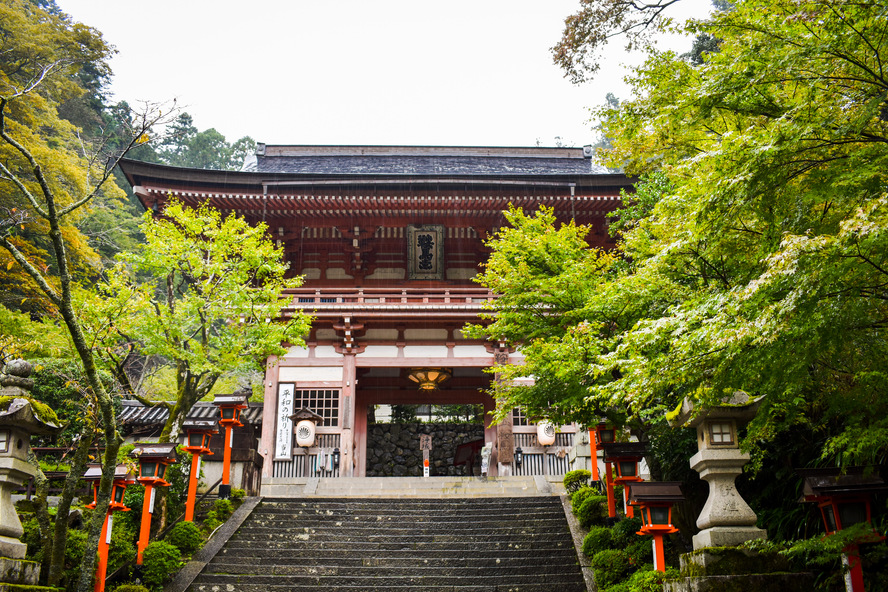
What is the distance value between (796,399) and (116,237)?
27.9 metres

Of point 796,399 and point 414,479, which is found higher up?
point 796,399

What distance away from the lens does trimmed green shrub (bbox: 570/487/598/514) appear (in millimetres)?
11469

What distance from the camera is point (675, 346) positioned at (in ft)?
16.8

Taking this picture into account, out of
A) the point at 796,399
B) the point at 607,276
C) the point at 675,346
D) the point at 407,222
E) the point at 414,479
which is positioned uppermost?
the point at 407,222

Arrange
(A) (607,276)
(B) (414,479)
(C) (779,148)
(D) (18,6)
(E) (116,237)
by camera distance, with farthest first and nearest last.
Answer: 1. (E) (116,237)
2. (D) (18,6)
3. (B) (414,479)
4. (A) (607,276)
5. (C) (779,148)

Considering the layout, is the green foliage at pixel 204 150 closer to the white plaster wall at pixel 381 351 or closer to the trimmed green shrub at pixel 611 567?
the white plaster wall at pixel 381 351

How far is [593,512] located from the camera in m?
11.0

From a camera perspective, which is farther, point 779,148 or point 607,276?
point 607,276

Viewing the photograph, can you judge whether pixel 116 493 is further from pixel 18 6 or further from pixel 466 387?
pixel 18 6

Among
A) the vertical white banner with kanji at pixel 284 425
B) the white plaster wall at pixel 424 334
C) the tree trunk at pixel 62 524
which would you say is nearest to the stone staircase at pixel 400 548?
the tree trunk at pixel 62 524

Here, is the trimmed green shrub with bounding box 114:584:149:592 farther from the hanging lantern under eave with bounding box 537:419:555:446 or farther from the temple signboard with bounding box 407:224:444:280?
the temple signboard with bounding box 407:224:444:280

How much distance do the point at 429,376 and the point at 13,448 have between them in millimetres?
12468

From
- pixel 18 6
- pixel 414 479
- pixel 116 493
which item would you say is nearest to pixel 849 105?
pixel 116 493

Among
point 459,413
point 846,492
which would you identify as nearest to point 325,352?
point 459,413
